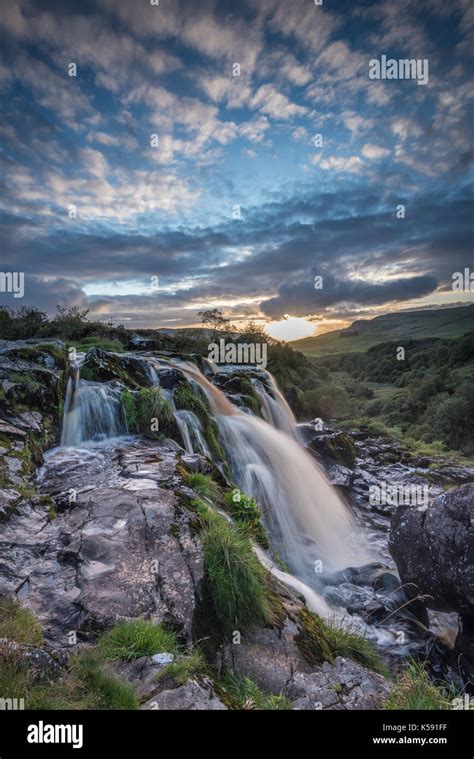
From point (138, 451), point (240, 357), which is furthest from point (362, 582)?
point (240, 357)

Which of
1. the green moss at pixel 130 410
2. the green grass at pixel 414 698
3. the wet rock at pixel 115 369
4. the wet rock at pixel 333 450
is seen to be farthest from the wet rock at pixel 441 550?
the wet rock at pixel 333 450

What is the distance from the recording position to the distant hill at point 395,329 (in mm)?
64188

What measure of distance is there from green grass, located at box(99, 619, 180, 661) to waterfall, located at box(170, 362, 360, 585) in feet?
23.0

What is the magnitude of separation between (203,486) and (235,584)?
2762 mm

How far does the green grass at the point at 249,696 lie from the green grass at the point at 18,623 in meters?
1.90

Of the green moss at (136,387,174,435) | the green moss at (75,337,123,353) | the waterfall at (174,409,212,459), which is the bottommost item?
the waterfall at (174,409,212,459)

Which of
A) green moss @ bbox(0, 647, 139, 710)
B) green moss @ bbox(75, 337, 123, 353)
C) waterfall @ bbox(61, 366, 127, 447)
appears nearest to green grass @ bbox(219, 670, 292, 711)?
green moss @ bbox(0, 647, 139, 710)

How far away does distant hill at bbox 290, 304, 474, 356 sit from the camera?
211 ft

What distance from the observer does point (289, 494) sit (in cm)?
1370

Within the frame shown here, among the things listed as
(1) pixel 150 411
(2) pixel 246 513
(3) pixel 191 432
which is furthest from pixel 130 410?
(2) pixel 246 513

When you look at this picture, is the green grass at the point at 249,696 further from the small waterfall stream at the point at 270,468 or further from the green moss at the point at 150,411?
the green moss at the point at 150,411

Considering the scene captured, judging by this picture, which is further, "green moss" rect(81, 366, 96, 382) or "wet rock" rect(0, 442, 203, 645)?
"green moss" rect(81, 366, 96, 382)

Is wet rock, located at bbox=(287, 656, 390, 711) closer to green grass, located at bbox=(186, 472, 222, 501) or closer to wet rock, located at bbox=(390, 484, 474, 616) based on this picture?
green grass, located at bbox=(186, 472, 222, 501)
